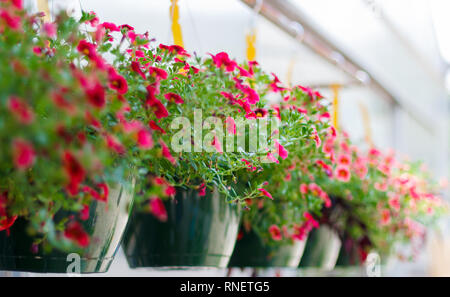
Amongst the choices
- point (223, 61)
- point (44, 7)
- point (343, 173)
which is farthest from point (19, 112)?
point (343, 173)

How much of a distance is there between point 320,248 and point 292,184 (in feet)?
1.38

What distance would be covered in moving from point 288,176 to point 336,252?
24.2 inches

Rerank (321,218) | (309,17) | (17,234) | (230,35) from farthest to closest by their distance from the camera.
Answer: (309,17) → (230,35) → (321,218) → (17,234)

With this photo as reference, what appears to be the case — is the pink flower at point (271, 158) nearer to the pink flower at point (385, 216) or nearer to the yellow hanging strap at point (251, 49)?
the yellow hanging strap at point (251, 49)

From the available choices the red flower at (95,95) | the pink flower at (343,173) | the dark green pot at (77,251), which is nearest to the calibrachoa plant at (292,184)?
the pink flower at (343,173)

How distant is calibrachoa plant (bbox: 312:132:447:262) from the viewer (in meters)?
1.73

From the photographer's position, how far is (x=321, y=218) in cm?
171

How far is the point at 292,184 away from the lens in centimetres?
138

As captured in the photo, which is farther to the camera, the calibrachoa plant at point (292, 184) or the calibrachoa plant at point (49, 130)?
the calibrachoa plant at point (292, 184)

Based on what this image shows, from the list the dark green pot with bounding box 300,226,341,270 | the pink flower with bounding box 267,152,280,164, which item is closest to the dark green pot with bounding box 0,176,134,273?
the pink flower with bounding box 267,152,280,164

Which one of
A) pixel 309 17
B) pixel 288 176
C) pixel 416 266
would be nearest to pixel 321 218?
pixel 288 176

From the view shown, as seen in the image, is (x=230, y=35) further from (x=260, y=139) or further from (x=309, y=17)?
(x=260, y=139)

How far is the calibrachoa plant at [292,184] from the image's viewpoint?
1248mm
